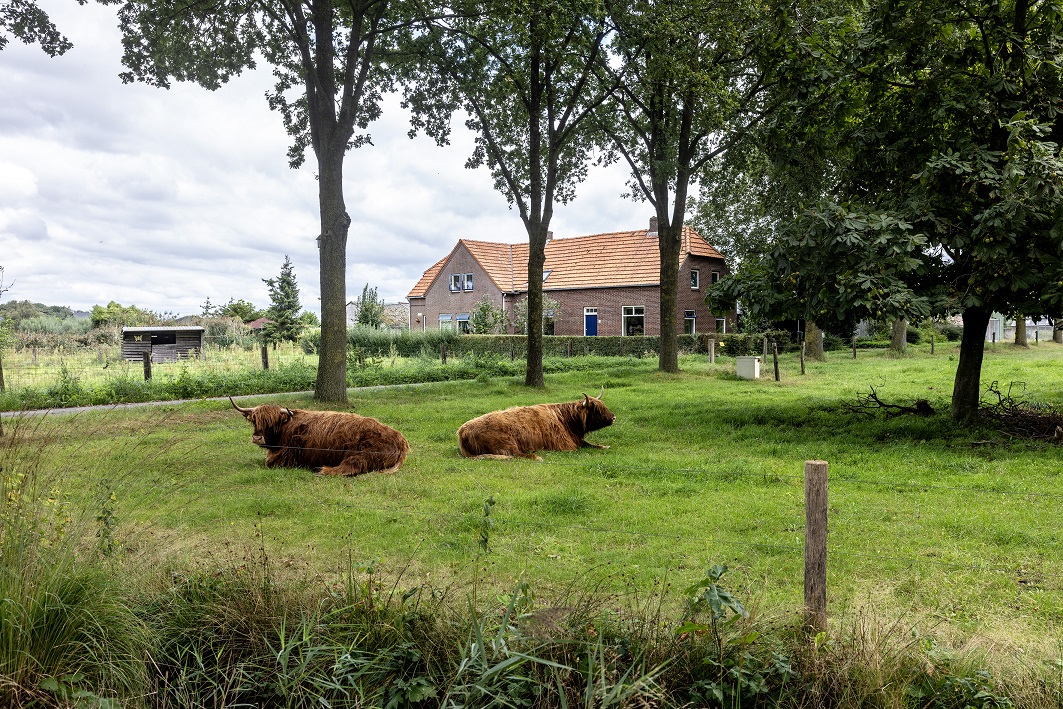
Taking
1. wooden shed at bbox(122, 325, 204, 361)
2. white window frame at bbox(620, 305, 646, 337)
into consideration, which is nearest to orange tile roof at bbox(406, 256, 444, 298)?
white window frame at bbox(620, 305, 646, 337)

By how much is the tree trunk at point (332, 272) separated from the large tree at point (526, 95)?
15.8 ft

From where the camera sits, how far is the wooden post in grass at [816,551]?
12.0 feet

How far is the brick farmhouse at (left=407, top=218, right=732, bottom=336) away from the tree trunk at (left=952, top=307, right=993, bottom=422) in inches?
971

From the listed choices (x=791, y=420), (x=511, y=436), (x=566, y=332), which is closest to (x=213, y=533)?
(x=511, y=436)

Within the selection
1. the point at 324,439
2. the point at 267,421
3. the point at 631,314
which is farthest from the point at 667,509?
the point at 631,314

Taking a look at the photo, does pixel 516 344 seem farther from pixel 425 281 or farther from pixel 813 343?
pixel 425 281

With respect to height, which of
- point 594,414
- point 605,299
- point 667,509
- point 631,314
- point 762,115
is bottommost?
point 667,509

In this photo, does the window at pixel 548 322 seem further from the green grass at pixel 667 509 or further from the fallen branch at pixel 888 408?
the green grass at pixel 667 509

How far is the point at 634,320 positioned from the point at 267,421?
3250 centimetres

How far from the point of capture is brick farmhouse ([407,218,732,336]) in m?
39.3

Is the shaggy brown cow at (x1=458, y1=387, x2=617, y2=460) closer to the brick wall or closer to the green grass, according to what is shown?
the green grass

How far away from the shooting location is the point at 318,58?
15.1 metres

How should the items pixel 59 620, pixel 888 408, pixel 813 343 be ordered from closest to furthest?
1. pixel 59 620
2. pixel 888 408
3. pixel 813 343

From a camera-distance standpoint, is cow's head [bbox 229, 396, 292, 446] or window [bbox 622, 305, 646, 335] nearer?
cow's head [bbox 229, 396, 292, 446]
